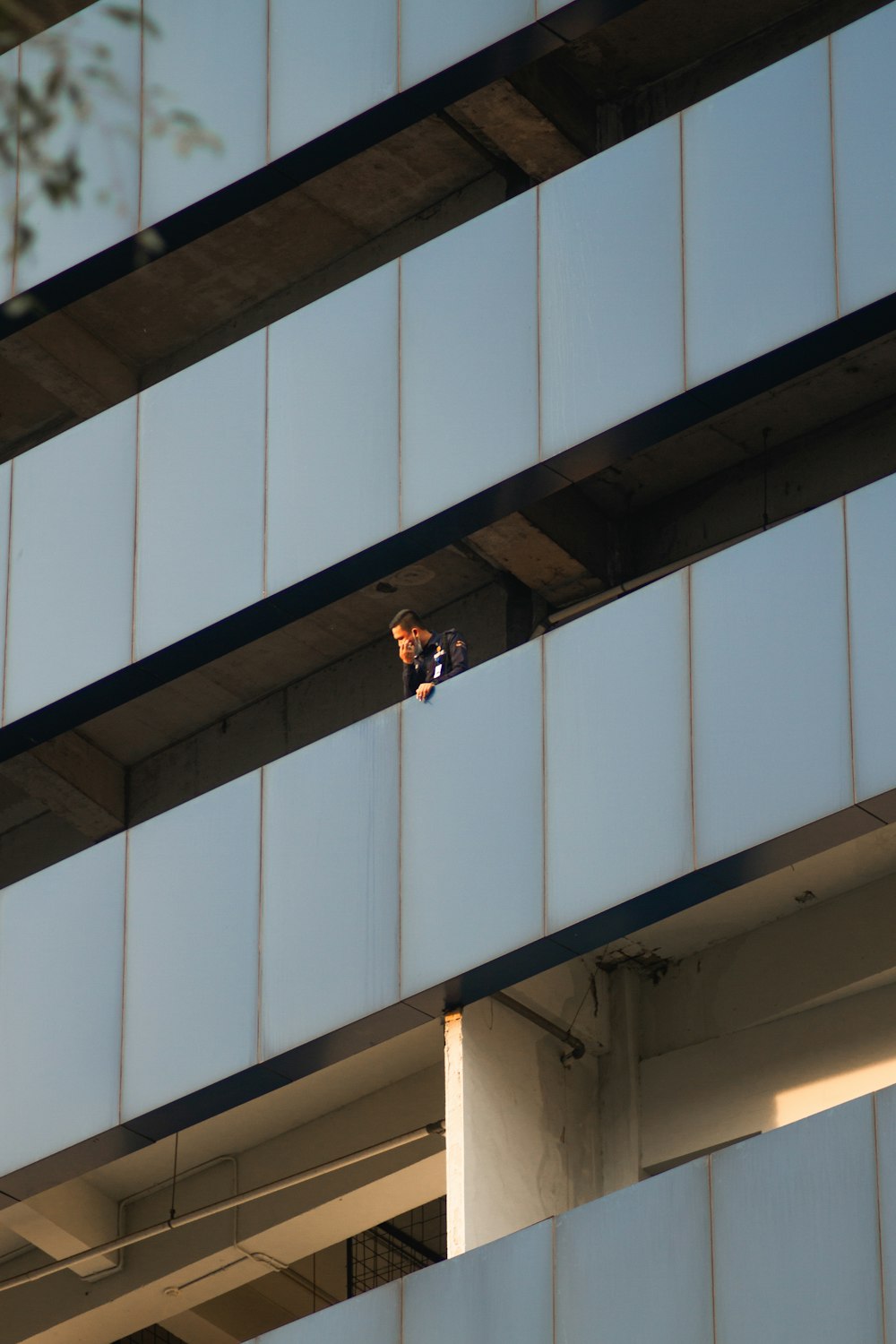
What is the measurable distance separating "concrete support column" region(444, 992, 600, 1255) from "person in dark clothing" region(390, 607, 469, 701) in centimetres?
230

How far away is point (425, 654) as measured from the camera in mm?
17953

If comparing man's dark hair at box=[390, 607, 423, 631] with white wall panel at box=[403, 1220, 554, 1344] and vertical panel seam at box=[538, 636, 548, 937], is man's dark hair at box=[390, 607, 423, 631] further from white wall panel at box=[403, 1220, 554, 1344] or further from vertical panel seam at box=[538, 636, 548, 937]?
white wall panel at box=[403, 1220, 554, 1344]

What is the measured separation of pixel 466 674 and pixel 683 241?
331 cm

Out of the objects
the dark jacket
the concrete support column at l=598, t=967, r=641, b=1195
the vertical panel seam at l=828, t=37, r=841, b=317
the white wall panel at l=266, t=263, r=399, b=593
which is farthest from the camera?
the white wall panel at l=266, t=263, r=399, b=593

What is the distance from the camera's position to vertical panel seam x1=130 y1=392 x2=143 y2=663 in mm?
19734

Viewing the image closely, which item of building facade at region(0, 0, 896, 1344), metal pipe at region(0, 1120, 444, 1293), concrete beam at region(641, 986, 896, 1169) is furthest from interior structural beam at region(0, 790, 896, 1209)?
metal pipe at region(0, 1120, 444, 1293)

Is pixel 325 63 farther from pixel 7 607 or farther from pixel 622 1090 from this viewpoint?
pixel 622 1090

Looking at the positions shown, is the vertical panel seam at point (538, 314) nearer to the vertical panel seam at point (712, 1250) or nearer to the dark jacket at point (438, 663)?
the dark jacket at point (438, 663)

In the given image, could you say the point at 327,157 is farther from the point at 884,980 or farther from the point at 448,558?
the point at 884,980

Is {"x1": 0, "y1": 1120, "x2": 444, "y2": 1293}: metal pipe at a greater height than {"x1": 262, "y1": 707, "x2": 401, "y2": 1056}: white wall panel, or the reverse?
{"x1": 262, "y1": 707, "x2": 401, "y2": 1056}: white wall panel

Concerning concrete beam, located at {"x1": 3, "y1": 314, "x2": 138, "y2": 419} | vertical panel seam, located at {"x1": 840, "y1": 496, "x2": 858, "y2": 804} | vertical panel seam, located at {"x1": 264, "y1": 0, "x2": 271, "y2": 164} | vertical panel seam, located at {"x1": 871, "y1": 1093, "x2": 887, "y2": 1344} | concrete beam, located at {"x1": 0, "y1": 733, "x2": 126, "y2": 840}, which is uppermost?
vertical panel seam, located at {"x1": 264, "y1": 0, "x2": 271, "y2": 164}

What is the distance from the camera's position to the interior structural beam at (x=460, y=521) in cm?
1681

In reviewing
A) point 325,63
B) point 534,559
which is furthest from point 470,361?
point 325,63

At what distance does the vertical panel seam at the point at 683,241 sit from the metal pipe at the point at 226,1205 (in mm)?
5841
